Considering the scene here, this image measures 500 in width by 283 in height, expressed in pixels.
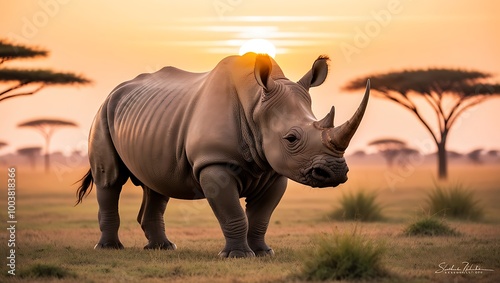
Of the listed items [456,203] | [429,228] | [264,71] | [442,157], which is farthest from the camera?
[442,157]

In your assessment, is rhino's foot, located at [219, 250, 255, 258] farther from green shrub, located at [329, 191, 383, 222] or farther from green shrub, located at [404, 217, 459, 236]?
green shrub, located at [329, 191, 383, 222]

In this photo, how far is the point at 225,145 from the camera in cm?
902

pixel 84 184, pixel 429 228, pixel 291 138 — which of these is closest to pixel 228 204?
pixel 291 138

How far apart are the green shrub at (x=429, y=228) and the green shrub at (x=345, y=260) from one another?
14.8 ft

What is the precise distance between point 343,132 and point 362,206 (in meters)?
7.85

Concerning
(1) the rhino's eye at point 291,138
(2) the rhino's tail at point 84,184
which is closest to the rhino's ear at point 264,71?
(1) the rhino's eye at point 291,138

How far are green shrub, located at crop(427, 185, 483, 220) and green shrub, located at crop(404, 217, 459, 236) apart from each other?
3.61 metres

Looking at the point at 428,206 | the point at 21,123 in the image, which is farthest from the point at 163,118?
the point at 21,123

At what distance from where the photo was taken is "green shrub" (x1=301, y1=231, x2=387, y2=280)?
24.5 ft

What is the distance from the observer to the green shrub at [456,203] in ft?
51.5

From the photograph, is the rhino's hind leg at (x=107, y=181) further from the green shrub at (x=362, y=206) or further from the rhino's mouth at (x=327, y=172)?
the green shrub at (x=362, y=206)

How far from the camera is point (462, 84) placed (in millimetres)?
28625

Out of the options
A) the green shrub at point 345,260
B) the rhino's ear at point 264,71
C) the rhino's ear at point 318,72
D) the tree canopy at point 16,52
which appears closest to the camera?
the green shrub at point 345,260

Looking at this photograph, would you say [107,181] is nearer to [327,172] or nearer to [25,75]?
[327,172]
